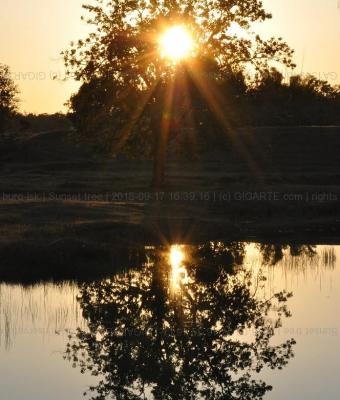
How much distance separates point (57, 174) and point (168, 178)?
11695 mm

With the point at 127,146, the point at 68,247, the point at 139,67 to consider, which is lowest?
the point at 68,247

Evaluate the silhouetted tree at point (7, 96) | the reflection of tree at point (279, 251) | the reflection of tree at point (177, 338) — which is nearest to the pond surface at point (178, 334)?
the reflection of tree at point (177, 338)

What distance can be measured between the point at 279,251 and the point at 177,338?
16.3 m

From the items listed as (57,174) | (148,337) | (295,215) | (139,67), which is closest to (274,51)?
(139,67)

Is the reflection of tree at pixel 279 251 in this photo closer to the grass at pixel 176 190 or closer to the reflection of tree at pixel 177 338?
the grass at pixel 176 190

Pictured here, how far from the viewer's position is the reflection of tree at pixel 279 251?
113ft

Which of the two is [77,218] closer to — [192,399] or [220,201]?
[220,201]

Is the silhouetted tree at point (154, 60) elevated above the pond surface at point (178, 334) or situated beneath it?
elevated above

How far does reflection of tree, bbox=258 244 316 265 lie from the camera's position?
1358 inches

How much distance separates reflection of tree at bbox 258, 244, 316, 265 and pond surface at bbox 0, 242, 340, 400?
2173 mm

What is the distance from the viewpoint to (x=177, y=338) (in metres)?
21.0

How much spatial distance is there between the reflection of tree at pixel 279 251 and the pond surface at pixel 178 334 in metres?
2.17

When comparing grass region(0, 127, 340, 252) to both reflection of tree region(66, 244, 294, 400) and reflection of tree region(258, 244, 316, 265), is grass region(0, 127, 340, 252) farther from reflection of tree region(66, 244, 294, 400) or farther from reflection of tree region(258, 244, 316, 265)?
reflection of tree region(66, 244, 294, 400)

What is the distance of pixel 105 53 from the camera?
56125mm
